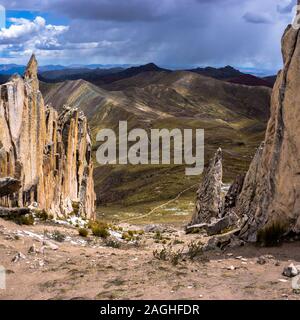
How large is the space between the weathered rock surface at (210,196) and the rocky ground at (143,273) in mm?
23944

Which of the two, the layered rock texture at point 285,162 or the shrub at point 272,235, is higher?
the layered rock texture at point 285,162

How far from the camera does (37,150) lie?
138 ft

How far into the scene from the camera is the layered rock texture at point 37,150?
117ft

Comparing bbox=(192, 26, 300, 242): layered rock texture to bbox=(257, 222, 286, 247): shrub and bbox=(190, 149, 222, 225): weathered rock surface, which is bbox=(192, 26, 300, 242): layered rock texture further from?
bbox=(190, 149, 222, 225): weathered rock surface

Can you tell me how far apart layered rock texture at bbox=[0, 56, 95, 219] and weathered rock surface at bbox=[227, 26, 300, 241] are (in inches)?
661

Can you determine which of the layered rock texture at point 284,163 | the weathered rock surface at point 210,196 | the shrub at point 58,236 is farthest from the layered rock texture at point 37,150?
the layered rock texture at point 284,163

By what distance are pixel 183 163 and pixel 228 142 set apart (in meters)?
51.6

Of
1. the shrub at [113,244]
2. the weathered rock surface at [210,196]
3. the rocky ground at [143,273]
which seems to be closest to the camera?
the rocky ground at [143,273]

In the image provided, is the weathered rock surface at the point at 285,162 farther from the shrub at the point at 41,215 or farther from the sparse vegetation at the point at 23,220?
the shrub at the point at 41,215

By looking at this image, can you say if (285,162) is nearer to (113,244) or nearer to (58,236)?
(113,244)

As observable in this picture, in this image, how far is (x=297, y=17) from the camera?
22422 mm

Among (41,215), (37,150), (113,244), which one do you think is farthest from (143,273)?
(37,150)

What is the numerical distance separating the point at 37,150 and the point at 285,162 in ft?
85.1

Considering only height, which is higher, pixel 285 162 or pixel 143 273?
pixel 285 162
